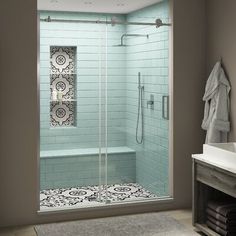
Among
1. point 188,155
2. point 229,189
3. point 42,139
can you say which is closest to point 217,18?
point 188,155

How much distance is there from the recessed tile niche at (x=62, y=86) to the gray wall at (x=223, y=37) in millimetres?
1642

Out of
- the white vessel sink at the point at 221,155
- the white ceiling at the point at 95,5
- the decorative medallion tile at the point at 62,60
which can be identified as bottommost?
the white vessel sink at the point at 221,155

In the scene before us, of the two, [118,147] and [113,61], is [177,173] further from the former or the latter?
[113,61]

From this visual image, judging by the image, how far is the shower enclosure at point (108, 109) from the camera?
5.01m

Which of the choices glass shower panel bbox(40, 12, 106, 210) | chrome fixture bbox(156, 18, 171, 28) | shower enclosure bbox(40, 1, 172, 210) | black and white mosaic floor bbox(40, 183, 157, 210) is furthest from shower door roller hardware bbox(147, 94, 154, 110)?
black and white mosaic floor bbox(40, 183, 157, 210)

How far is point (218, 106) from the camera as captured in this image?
4.72 m

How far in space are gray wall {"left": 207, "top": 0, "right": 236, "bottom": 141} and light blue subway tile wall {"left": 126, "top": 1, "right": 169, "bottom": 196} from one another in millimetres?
506

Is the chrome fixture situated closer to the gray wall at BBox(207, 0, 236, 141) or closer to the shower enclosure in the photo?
Result: the shower enclosure

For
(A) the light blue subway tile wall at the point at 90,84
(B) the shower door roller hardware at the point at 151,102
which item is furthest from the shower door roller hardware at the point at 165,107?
(A) the light blue subway tile wall at the point at 90,84

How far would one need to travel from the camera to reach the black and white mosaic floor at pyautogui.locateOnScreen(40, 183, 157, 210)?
15.9 ft

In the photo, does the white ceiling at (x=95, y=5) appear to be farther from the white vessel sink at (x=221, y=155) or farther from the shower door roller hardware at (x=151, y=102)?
the white vessel sink at (x=221, y=155)

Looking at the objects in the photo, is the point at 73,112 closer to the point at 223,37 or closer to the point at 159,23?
the point at 159,23

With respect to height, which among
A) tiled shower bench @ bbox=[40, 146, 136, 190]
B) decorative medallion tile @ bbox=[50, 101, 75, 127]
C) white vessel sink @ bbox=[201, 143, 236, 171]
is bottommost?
tiled shower bench @ bbox=[40, 146, 136, 190]

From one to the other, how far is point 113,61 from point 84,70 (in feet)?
1.19
